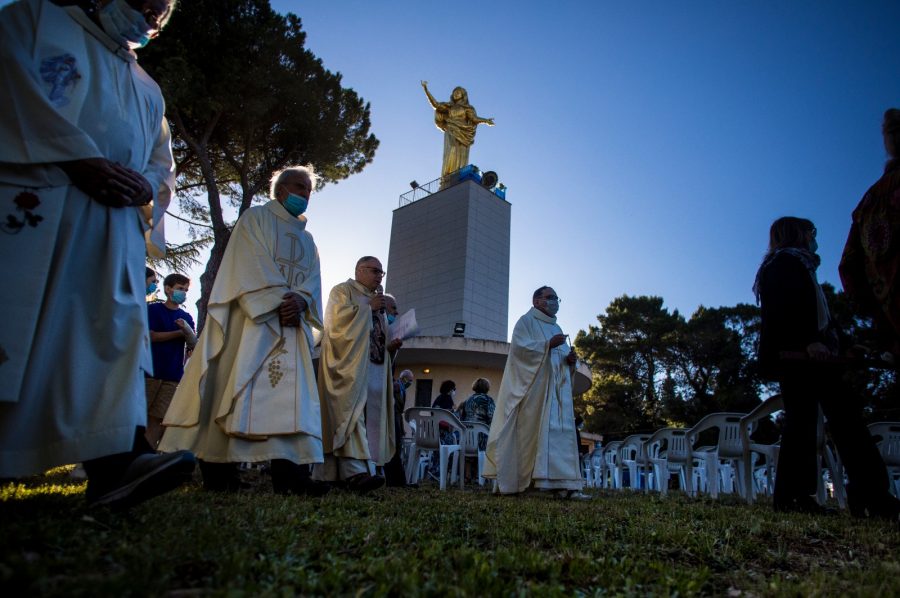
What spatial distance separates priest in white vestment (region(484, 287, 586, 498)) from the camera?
627 cm

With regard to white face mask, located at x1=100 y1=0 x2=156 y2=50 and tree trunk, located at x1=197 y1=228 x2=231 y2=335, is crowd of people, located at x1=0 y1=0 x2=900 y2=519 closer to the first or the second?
white face mask, located at x1=100 y1=0 x2=156 y2=50

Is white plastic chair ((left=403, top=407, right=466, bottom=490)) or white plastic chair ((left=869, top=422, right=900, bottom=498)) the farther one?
white plastic chair ((left=403, top=407, right=466, bottom=490))

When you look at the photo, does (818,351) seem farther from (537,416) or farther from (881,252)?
(537,416)

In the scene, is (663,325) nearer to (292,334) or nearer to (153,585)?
(292,334)

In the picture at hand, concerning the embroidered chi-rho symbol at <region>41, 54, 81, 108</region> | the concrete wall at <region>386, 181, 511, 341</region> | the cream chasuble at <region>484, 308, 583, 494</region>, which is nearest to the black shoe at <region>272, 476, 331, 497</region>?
the embroidered chi-rho symbol at <region>41, 54, 81, 108</region>

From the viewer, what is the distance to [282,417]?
3.88 metres

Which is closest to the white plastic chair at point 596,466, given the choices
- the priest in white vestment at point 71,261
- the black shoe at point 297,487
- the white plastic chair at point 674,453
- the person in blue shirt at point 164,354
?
the white plastic chair at point 674,453

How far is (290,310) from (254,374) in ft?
1.65

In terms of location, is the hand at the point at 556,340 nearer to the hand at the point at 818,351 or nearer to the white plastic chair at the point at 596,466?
the hand at the point at 818,351

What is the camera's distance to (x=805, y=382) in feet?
13.9

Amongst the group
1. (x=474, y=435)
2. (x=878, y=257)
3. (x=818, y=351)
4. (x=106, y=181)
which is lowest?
(x=474, y=435)

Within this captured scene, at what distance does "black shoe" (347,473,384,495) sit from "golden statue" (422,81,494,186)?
964 inches

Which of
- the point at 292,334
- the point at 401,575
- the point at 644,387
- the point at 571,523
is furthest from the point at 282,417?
the point at 644,387

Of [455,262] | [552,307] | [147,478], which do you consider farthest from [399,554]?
[455,262]
